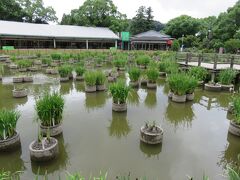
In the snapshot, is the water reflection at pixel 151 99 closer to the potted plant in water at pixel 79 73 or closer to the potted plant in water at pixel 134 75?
the potted plant in water at pixel 134 75

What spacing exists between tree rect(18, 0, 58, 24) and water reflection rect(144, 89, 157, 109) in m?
36.8

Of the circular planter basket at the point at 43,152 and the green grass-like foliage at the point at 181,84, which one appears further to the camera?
the green grass-like foliage at the point at 181,84

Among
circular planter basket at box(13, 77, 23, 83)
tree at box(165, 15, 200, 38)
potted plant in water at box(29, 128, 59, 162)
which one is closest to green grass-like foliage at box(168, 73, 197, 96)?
potted plant in water at box(29, 128, 59, 162)

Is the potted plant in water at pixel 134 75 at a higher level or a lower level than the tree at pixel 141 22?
lower

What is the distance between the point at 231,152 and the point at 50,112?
168 inches

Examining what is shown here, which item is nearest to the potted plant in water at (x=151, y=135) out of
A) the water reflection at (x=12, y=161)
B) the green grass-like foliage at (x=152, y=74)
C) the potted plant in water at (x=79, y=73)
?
the water reflection at (x=12, y=161)

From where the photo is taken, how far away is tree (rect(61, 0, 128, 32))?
37569 mm

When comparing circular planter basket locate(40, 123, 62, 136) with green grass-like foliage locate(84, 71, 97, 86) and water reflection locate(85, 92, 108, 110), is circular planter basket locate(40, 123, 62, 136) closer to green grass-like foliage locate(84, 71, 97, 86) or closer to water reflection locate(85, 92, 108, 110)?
water reflection locate(85, 92, 108, 110)

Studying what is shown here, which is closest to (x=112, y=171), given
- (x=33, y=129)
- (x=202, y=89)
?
(x=33, y=129)

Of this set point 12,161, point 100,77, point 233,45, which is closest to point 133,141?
point 12,161

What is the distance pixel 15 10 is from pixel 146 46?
24086mm

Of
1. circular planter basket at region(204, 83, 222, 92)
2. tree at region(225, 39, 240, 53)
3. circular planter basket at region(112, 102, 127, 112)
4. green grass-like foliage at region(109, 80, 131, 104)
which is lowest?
circular planter basket at region(112, 102, 127, 112)

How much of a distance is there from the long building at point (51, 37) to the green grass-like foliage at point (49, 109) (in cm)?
2246

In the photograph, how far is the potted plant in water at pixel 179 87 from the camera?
7.52 m
